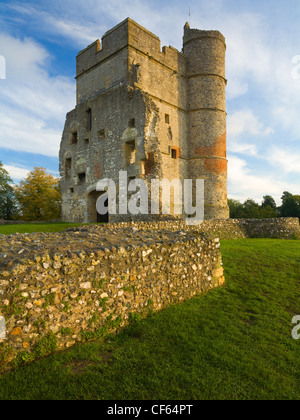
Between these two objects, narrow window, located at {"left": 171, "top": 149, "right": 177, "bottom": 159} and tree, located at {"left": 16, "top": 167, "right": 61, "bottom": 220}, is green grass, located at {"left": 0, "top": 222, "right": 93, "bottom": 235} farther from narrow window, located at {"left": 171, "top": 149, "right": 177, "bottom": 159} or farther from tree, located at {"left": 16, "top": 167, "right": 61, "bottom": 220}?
tree, located at {"left": 16, "top": 167, "right": 61, "bottom": 220}

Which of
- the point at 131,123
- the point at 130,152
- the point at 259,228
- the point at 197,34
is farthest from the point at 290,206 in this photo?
the point at 131,123

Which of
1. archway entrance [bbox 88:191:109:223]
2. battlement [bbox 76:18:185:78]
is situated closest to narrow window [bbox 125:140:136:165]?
archway entrance [bbox 88:191:109:223]

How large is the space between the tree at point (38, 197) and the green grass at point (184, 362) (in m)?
28.7

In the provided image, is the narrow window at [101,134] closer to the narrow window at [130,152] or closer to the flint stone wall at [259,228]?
the narrow window at [130,152]

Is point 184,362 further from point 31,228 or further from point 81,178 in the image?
point 81,178

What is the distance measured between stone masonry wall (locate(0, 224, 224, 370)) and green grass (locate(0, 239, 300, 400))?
22cm

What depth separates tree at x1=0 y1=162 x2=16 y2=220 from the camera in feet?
110

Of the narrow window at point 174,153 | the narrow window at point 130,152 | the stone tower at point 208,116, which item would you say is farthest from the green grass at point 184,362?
the stone tower at point 208,116

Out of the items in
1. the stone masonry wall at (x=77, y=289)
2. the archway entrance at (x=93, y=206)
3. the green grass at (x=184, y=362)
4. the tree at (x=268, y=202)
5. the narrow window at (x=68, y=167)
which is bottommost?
the green grass at (x=184, y=362)

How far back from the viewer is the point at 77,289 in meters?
3.66

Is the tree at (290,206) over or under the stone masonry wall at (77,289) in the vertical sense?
→ over

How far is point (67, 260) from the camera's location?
3.60 m

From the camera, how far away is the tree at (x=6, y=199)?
33.5m

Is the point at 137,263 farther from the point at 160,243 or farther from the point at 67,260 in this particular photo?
the point at 67,260
